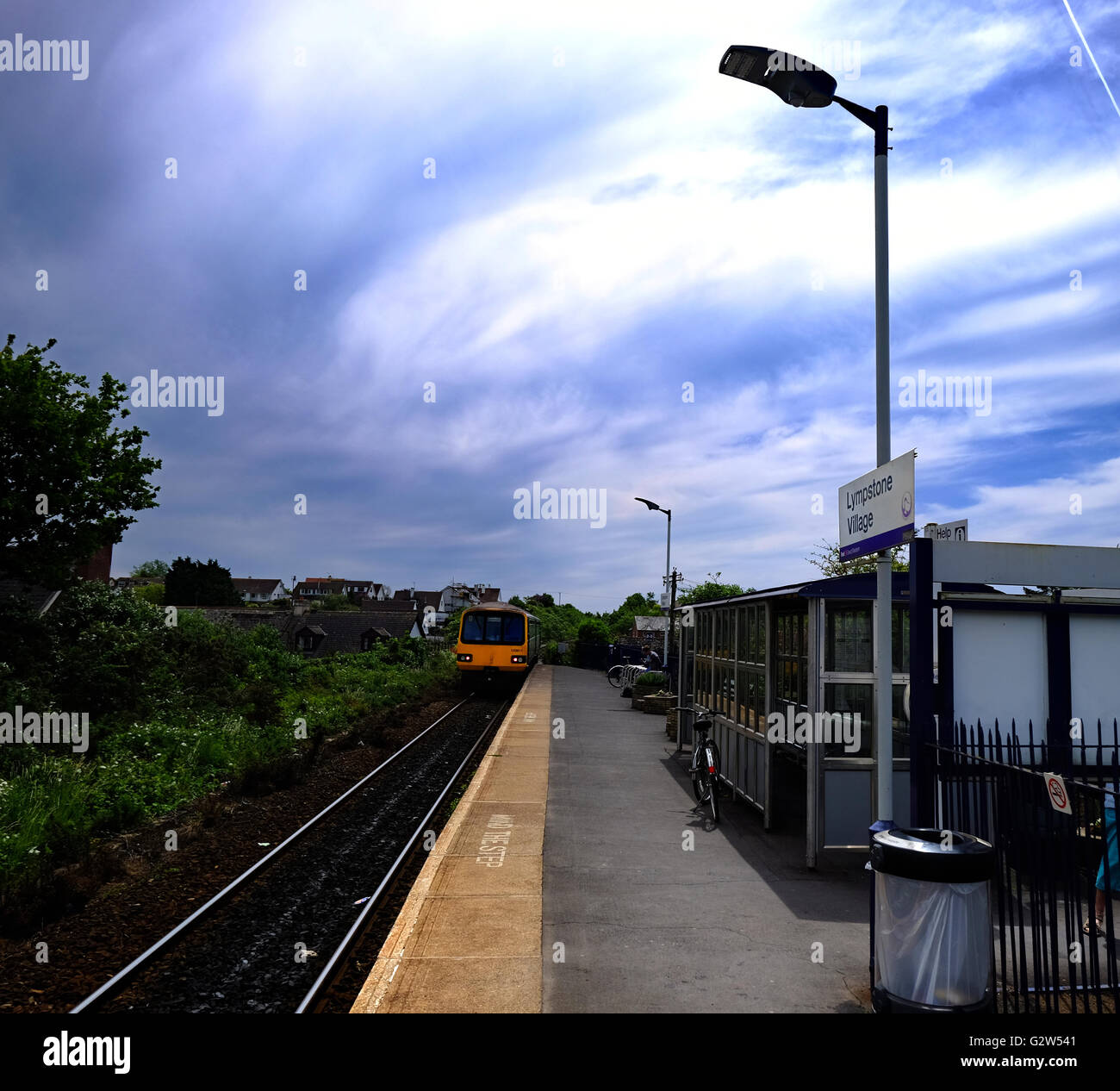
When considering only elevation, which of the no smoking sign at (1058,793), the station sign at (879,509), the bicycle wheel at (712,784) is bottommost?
the bicycle wheel at (712,784)

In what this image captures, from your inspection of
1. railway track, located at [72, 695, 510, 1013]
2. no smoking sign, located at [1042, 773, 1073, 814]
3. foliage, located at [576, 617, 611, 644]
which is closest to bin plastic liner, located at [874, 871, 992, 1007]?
no smoking sign, located at [1042, 773, 1073, 814]

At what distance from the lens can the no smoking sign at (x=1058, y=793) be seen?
4.18 m

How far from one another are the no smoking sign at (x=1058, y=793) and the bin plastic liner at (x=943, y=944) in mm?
549

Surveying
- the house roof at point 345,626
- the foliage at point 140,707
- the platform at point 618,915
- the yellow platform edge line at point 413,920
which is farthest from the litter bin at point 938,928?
the house roof at point 345,626

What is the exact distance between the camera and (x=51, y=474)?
1753 cm

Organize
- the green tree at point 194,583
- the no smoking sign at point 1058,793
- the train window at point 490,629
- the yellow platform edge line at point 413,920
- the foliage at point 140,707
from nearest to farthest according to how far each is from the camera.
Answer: the no smoking sign at point 1058,793 → the yellow platform edge line at point 413,920 → the foliage at point 140,707 → the train window at point 490,629 → the green tree at point 194,583

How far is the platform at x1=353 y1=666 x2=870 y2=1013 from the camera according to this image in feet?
16.2

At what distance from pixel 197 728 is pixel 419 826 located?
7.70m

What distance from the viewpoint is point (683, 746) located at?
52.0 feet

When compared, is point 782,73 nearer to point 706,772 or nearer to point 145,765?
point 706,772

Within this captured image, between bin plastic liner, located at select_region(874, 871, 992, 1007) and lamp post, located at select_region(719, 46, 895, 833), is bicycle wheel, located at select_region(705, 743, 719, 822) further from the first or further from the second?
bin plastic liner, located at select_region(874, 871, 992, 1007)

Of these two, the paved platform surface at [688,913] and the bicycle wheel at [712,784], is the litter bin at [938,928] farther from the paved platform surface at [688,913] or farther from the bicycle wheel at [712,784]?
the bicycle wheel at [712,784]

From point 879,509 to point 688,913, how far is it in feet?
11.2
